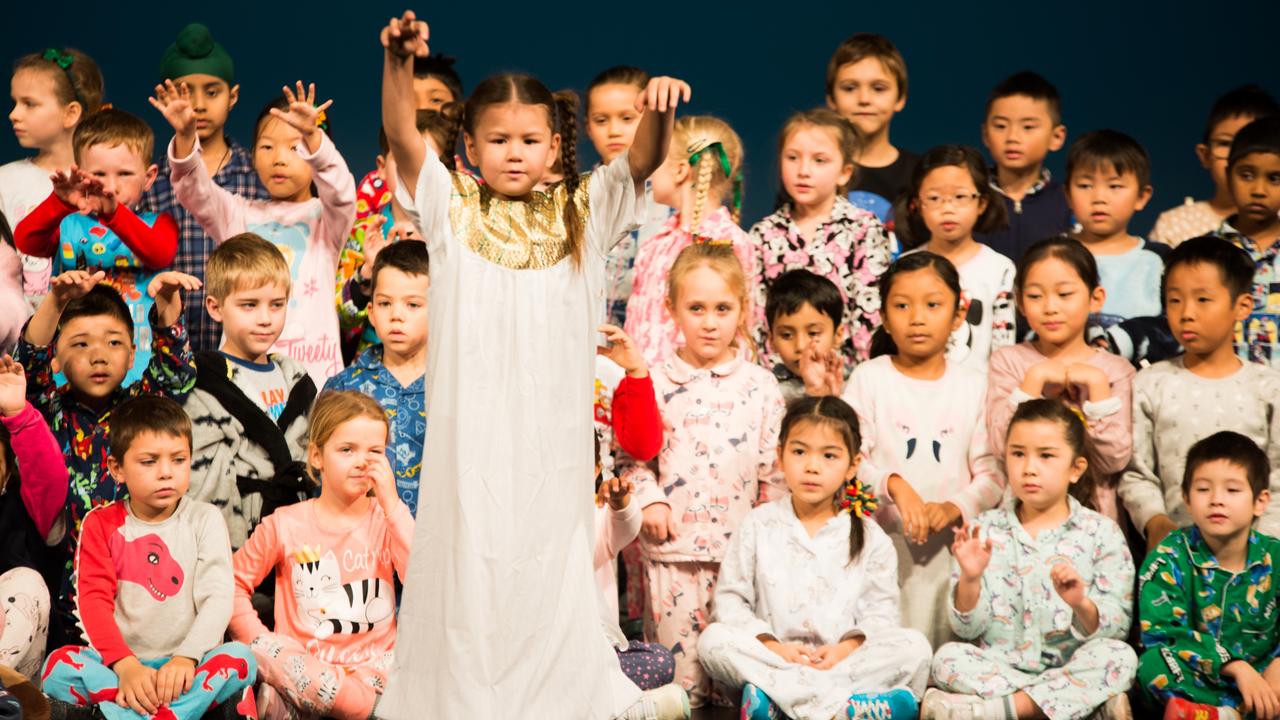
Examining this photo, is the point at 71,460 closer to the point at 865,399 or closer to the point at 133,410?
the point at 133,410

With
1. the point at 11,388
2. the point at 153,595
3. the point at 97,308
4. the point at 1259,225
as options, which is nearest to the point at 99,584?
the point at 153,595

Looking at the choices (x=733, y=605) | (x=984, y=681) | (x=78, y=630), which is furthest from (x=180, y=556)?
(x=984, y=681)

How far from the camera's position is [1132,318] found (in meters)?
4.81

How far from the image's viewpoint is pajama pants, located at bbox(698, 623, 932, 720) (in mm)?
3820

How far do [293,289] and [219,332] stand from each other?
1.04 feet

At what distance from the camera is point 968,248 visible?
4836mm

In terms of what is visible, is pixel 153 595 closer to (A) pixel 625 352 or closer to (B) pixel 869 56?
(A) pixel 625 352

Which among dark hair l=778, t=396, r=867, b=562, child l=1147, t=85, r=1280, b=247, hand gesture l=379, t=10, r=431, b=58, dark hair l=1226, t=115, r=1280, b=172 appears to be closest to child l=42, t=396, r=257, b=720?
hand gesture l=379, t=10, r=431, b=58

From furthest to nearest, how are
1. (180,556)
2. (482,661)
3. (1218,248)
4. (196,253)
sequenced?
(196,253), (1218,248), (180,556), (482,661)

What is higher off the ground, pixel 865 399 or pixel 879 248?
pixel 879 248

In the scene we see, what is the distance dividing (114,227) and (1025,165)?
306cm

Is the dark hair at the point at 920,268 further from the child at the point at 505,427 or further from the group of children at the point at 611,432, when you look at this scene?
the child at the point at 505,427

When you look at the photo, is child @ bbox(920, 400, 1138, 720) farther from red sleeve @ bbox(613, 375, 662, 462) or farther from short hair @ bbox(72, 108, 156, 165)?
short hair @ bbox(72, 108, 156, 165)

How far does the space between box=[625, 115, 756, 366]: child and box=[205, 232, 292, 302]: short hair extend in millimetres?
1162
